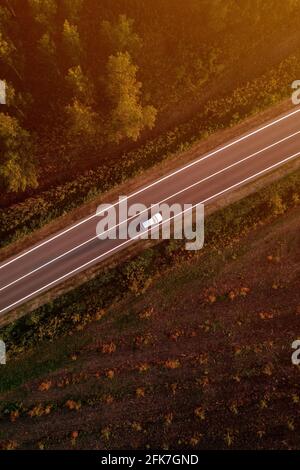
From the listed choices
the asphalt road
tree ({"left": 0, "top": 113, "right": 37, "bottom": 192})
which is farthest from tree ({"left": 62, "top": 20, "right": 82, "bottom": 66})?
the asphalt road

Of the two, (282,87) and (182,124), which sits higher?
(282,87)

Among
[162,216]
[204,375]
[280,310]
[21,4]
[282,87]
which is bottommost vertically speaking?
[204,375]

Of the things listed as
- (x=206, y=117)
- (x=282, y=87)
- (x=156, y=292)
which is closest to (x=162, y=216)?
(x=156, y=292)

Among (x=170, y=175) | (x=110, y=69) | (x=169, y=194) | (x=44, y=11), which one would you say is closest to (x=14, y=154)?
(x=110, y=69)

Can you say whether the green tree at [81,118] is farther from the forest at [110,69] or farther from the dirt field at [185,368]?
the dirt field at [185,368]

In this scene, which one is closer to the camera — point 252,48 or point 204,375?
point 204,375

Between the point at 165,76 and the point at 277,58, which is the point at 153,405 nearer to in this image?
the point at 165,76

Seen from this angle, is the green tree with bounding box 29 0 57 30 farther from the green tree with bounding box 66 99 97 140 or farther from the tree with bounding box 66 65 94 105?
the green tree with bounding box 66 99 97 140
